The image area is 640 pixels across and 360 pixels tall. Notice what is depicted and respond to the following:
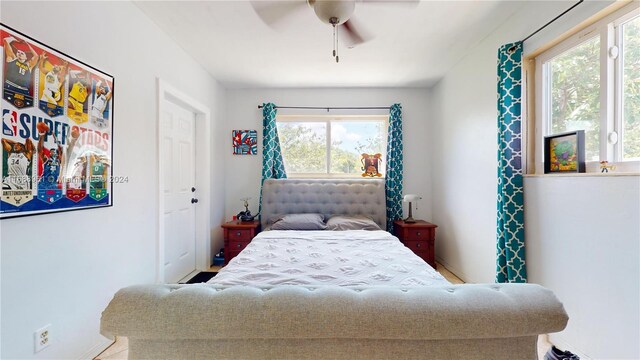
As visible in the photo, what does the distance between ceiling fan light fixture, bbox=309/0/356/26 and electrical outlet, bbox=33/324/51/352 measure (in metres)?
2.44

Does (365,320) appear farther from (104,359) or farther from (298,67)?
(298,67)

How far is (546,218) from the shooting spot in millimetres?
2018

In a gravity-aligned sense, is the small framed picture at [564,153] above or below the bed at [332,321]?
above

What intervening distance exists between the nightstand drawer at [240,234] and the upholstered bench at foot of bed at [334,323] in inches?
96.5

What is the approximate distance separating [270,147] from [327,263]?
2.37 m

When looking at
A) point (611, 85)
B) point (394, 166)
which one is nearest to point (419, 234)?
point (394, 166)

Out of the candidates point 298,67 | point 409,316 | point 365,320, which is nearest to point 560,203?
point 409,316

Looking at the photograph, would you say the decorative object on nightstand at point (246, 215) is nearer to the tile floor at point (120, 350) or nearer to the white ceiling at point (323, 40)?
the white ceiling at point (323, 40)

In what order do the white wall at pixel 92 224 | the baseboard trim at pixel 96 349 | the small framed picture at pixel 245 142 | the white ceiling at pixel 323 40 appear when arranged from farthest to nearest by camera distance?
the small framed picture at pixel 245 142 < the white ceiling at pixel 323 40 < the baseboard trim at pixel 96 349 < the white wall at pixel 92 224

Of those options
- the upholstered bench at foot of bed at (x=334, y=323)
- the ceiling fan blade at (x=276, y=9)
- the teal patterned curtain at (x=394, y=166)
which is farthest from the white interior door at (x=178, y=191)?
the teal patterned curtain at (x=394, y=166)

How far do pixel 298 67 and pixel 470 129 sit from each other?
2117 mm

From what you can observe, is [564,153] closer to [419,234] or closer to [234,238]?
[419,234]

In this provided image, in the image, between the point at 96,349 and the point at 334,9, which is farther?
the point at 96,349

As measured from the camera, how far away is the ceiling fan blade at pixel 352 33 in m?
1.83
